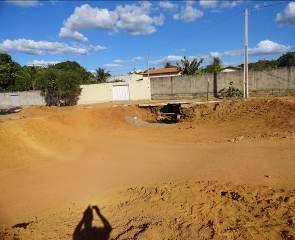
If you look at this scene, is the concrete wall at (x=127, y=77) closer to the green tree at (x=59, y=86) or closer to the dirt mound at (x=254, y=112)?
the green tree at (x=59, y=86)

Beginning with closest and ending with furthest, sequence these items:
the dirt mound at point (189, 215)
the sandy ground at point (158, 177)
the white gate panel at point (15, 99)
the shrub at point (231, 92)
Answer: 1. the dirt mound at point (189, 215)
2. the sandy ground at point (158, 177)
3. the shrub at point (231, 92)
4. the white gate panel at point (15, 99)

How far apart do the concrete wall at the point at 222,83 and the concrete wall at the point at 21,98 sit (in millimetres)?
11779

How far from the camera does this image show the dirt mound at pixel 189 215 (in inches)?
229

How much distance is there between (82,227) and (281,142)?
25.1 ft

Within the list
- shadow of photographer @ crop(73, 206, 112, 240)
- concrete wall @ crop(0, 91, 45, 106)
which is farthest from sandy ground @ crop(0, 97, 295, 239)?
concrete wall @ crop(0, 91, 45, 106)

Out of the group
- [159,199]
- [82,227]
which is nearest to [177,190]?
[159,199]

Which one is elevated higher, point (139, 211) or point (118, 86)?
point (118, 86)

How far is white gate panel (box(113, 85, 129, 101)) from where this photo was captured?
32281 mm

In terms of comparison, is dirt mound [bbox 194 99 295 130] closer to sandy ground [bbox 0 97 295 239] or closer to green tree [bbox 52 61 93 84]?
sandy ground [bbox 0 97 295 239]

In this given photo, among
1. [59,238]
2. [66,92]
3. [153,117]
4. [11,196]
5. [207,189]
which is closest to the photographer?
[59,238]

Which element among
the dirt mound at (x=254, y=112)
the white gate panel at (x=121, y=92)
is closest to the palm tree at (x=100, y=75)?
the white gate panel at (x=121, y=92)

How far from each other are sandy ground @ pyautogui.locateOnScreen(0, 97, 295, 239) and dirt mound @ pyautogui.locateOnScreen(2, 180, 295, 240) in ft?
0.06

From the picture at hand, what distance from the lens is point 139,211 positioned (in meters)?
7.25

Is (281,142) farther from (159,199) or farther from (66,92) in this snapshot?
(66,92)
